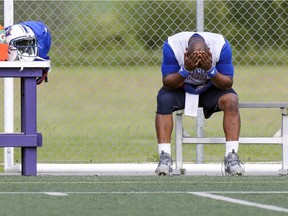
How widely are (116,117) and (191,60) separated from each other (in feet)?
17.8

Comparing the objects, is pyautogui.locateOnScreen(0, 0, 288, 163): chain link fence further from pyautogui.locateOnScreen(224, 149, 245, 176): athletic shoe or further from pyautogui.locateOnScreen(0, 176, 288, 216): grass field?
pyautogui.locateOnScreen(0, 176, 288, 216): grass field

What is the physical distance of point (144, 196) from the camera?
23.2 ft

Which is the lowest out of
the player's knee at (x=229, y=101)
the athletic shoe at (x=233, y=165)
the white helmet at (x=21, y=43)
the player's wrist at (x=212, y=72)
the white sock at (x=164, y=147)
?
the athletic shoe at (x=233, y=165)

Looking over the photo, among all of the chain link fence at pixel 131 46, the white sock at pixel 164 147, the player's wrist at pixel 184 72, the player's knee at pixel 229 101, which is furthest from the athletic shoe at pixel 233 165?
the chain link fence at pixel 131 46

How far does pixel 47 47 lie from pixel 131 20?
8.05 feet

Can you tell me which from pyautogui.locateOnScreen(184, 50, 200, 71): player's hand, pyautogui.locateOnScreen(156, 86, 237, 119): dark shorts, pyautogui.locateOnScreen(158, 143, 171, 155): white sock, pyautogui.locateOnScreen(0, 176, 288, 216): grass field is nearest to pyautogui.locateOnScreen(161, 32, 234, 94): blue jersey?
pyautogui.locateOnScreen(156, 86, 237, 119): dark shorts

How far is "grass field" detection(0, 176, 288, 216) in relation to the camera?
6230 mm

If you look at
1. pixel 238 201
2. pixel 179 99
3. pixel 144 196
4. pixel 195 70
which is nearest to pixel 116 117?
pixel 179 99

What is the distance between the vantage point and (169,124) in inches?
371

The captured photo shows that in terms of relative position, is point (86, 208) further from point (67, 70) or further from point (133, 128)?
point (133, 128)

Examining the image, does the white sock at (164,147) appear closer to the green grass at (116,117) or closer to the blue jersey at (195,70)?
the blue jersey at (195,70)

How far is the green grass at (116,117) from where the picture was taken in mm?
12492

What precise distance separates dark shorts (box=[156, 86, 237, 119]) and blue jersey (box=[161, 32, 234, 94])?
2.5 inches

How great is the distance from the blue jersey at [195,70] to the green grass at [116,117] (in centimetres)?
237
